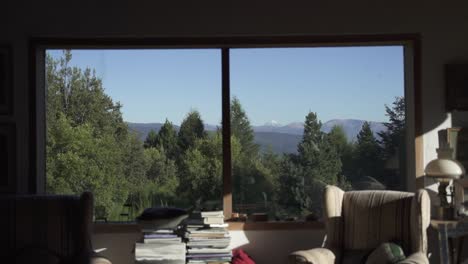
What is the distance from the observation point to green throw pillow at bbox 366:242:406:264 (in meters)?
4.38

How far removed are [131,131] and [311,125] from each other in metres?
1.54

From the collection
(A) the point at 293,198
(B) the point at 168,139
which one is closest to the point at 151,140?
(B) the point at 168,139

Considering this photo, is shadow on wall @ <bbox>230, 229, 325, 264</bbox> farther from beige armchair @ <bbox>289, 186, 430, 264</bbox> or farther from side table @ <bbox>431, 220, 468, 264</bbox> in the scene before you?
side table @ <bbox>431, 220, 468, 264</bbox>

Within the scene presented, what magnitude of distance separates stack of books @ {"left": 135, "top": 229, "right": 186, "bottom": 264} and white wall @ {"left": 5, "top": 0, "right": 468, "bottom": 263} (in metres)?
0.52

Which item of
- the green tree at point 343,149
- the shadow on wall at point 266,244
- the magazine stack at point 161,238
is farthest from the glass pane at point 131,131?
A: the green tree at point 343,149

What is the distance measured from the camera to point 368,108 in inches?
215

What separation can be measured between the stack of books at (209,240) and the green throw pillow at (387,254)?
3.61 ft

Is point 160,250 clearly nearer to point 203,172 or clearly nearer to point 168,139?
point 203,172

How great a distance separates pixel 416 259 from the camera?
4.20 meters

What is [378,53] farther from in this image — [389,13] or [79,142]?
[79,142]

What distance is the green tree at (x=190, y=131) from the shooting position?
17.9 ft

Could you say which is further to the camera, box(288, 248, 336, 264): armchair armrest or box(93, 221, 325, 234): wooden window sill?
box(93, 221, 325, 234): wooden window sill

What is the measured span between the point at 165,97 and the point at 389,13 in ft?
6.56

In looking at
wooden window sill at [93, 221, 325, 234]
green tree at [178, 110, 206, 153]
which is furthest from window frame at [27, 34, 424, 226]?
green tree at [178, 110, 206, 153]
